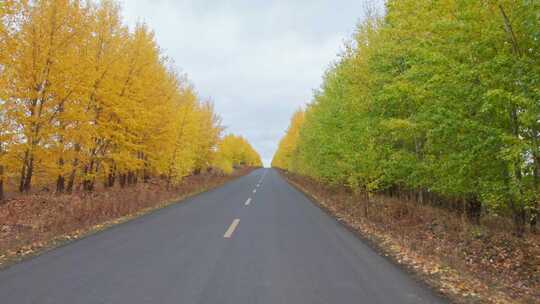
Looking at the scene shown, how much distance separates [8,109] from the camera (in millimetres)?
12008

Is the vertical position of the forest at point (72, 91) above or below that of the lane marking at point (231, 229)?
above

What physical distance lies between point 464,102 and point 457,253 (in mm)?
4009

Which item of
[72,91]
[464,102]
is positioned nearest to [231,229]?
[464,102]

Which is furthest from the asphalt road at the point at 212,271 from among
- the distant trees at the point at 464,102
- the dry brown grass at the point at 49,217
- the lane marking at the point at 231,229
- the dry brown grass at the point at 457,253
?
the distant trees at the point at 464,102

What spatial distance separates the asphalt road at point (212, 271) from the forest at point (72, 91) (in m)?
6.46

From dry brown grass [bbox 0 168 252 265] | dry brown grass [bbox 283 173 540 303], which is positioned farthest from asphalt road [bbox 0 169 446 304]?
dry brown grass [bbox 0 168 252 265]

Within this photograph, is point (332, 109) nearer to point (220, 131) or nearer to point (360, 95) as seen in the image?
point (360, 95)

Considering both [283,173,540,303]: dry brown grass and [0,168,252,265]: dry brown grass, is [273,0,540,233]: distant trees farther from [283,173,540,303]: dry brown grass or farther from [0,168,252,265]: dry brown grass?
[0,168,252,265]: dry brown grass

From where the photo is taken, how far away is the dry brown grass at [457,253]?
5434 millimetres

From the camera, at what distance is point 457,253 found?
844 centimetres

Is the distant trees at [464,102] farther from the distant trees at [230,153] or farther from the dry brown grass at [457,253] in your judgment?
the distant trees at [230,153]

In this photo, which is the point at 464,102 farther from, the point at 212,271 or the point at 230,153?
the point at 230,153

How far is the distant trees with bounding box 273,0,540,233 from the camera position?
25.3ft

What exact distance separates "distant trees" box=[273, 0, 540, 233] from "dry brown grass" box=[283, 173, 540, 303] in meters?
1.18
